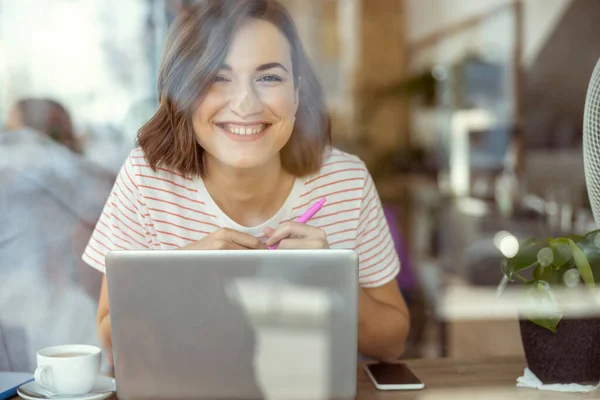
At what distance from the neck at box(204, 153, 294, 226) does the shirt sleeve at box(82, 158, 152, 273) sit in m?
0.12

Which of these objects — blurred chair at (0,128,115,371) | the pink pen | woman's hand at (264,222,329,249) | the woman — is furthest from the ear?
blurred chair at (0,128,115,371)

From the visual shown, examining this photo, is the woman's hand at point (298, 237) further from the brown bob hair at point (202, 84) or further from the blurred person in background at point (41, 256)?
the blurred person in background at point (41, 256)

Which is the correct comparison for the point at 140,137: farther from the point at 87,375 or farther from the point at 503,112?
the point at 503,112

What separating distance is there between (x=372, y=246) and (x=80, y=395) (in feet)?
1.68

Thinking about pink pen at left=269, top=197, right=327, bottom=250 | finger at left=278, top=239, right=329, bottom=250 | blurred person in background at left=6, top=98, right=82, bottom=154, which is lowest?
finger at left=278, top=239, right=329, bottom=250

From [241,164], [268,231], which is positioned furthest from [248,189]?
[268,231]

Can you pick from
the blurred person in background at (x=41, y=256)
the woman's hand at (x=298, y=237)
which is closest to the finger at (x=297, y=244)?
the woman's hand at (x=298, y=237)

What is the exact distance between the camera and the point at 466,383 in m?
0.99

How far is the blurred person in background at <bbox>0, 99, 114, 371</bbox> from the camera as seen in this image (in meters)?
1.35

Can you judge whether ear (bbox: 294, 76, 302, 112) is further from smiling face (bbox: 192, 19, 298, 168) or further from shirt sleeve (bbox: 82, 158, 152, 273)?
shirt sleeve (bbox: 82, 158, 152, 273)

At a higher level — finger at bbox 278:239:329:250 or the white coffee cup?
finger at bbox 278:239:329:250

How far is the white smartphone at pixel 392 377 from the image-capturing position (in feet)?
3.15

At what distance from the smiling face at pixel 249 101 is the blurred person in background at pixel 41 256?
302 millimetres

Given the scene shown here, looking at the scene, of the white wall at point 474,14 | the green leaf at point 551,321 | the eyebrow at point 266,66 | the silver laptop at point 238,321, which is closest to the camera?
the silver laptop at point 238,321
